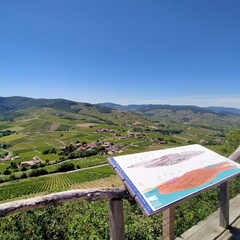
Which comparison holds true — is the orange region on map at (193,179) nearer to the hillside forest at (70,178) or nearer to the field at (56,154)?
the hillside forest at (70,178)

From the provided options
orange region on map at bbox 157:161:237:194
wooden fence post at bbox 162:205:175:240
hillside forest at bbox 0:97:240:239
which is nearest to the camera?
orange region on map at bbox 157:161:237:194

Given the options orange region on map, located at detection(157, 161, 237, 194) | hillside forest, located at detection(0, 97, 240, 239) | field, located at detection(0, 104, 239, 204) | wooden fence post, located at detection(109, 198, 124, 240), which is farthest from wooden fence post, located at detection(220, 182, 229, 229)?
field, located at detection(0, 104, 239, 204)

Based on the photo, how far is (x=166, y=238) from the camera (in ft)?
8.41

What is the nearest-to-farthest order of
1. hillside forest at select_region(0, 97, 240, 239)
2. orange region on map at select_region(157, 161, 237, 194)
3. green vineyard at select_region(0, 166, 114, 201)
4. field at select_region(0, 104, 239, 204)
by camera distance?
orange region on map at select_region(157, 161, 237, 194) → hillside forest at select_region(0, 97, 240, 239) → green vineyard at select_region(0, 166, 114, 201) → field at select_region(0, 104, 239, 204)

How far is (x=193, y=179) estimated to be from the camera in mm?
2227

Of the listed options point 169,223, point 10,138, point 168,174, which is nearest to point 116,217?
point 168,174

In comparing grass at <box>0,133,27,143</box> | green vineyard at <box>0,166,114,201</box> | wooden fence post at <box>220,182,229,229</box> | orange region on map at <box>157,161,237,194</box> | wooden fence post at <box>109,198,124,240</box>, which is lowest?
green vineyard at <box>0,166,114,201</box>

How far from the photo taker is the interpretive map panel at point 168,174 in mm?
1840

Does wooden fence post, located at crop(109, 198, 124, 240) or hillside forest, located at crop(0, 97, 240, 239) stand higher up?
wooden fence post, located at crop(109, 198, 124, 240)

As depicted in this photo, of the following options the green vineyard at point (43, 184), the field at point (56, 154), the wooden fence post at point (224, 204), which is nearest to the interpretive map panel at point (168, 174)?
the wooden fence post at point (224, 204)

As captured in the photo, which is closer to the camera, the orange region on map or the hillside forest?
the orange region on map

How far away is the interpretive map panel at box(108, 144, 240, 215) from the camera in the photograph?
1840 mm

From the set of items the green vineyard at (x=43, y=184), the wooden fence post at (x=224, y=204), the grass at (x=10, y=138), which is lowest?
the green vineyard at (x=43, y=184)

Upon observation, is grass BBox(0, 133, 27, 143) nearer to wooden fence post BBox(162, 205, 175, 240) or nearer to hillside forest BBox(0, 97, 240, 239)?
hillside forest BBox(0, 97, 240, 239)
